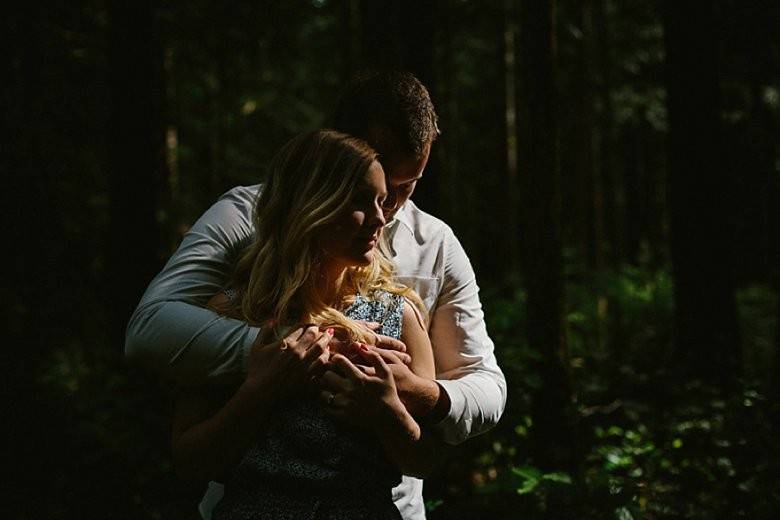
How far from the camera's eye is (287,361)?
A: 215 cm

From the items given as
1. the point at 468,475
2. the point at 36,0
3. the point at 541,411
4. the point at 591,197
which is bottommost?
the point at 468,475

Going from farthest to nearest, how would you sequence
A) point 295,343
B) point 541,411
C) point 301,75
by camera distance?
1. point 301,75
2. point 541,411
3. point 295,343

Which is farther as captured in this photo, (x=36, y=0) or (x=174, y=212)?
(x=174, y=212)

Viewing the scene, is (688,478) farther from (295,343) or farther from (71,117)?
(71,117)

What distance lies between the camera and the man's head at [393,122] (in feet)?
8.81

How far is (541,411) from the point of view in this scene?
218 inches

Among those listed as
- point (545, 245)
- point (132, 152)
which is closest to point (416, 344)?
point (545, 245)

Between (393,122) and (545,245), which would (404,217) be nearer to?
(393,122)

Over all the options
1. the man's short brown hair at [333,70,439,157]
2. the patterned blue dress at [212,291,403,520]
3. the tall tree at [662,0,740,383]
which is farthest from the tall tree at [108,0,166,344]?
the patterned blue dress at [212,291,403,520]

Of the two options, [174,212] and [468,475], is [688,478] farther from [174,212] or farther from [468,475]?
[174,212]

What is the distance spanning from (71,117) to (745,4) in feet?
39.0

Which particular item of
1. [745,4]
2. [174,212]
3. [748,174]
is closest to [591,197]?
[745,4]

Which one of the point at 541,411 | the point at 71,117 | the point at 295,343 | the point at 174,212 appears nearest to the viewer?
the point at 295,343

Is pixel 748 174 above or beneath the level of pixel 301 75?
beneath
